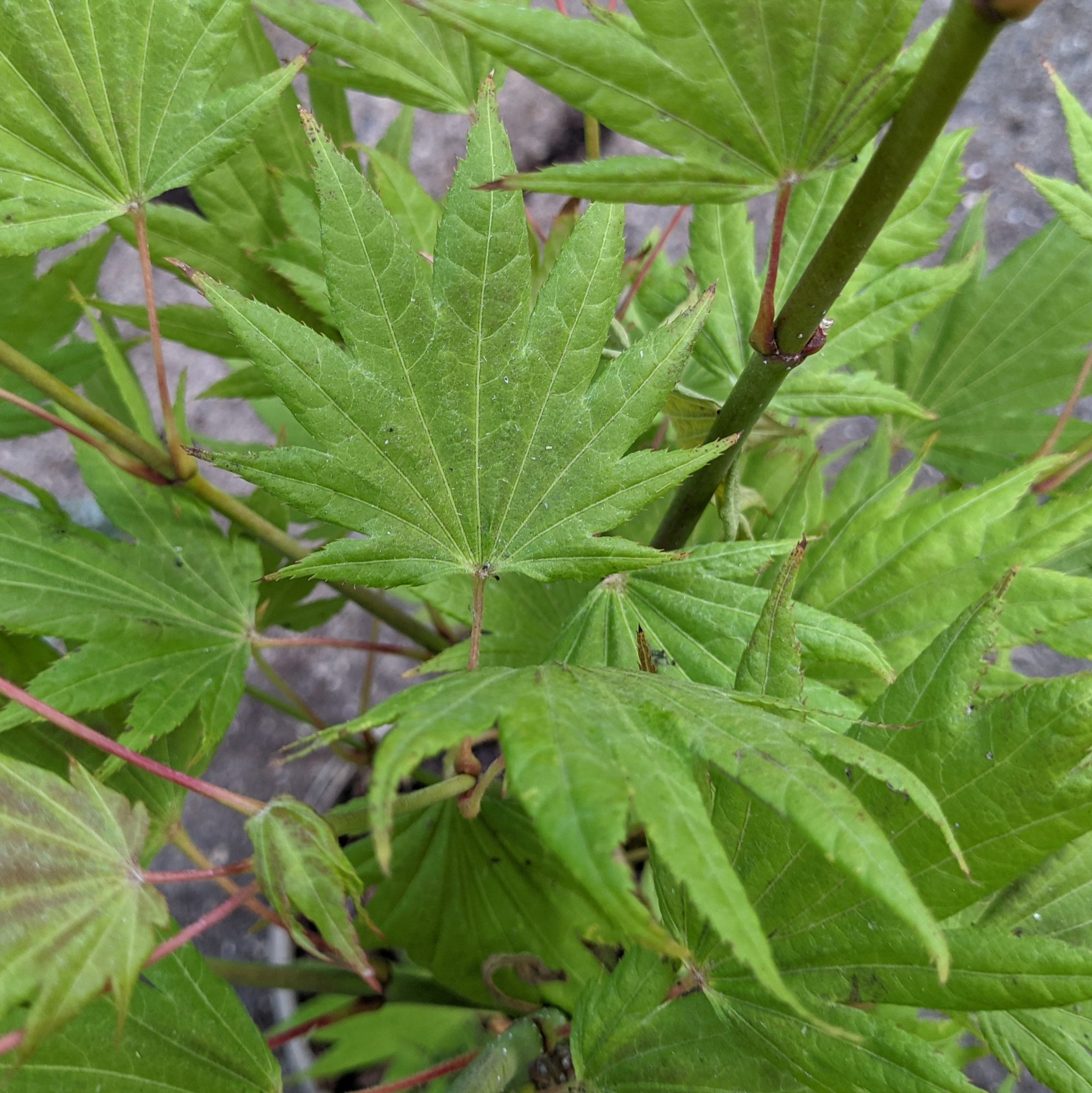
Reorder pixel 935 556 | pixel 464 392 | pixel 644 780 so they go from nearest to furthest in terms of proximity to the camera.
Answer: pixel 644 780, pixel 464 392, pixel 935 556

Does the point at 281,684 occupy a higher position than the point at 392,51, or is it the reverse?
the point at 392,51

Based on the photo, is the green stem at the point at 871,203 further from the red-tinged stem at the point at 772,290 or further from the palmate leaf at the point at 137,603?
the palmate leaf at the point at 137,603

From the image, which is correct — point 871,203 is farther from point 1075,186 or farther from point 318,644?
point 318,644

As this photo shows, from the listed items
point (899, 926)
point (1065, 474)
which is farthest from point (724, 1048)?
point (1065, 474)

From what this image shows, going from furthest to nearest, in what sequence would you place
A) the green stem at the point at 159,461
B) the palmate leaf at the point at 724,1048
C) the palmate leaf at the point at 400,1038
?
the palmate leaf at the point at 400,1038, the green stem at the point at 159,461, the palmate leaf at the point at 724,1048

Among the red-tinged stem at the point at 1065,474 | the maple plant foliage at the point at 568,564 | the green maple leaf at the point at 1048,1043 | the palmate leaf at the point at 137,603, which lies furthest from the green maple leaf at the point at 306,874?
the red-tinged stem at the point at 1065,474

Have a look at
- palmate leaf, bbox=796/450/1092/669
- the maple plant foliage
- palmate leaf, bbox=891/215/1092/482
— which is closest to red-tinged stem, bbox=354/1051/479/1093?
the maple plant foliage
